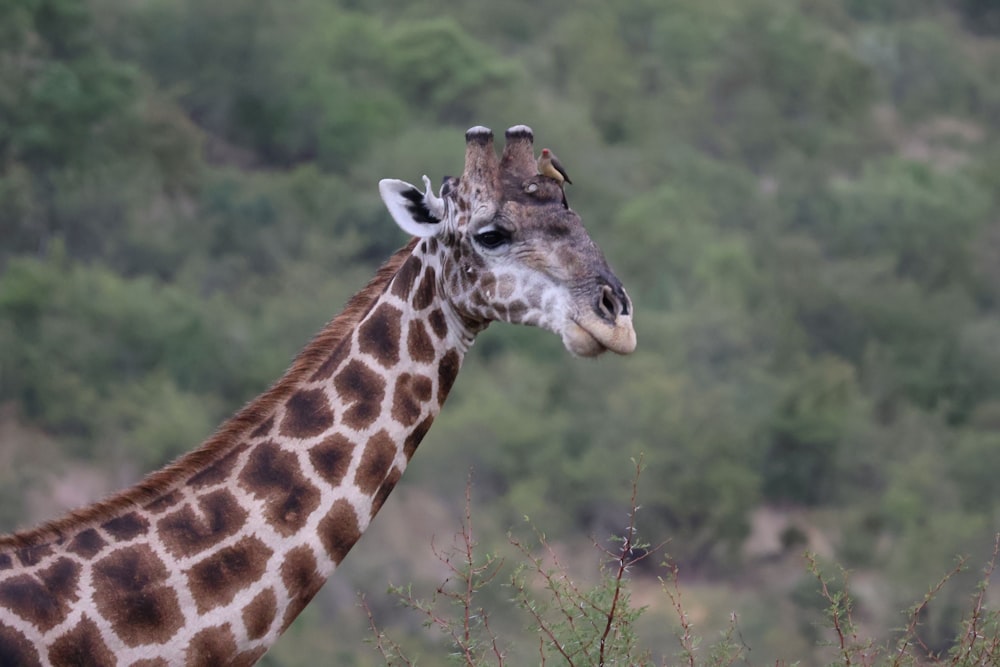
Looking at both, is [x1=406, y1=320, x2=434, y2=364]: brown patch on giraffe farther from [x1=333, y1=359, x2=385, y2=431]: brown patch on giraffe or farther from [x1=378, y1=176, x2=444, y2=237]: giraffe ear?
[x1=378, y1=176, x2=444, y2=237]: giraffe ear

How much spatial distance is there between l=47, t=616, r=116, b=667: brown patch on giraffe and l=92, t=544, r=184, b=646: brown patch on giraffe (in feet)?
0.21

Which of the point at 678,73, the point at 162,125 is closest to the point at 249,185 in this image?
the point at 162,125

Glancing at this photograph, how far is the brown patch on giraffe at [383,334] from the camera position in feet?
23.1

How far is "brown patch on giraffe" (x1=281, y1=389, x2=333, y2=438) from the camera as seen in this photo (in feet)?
22.4

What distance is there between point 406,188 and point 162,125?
58.1 m

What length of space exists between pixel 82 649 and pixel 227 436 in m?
0.94

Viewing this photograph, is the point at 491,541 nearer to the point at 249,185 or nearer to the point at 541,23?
the point at 249,185

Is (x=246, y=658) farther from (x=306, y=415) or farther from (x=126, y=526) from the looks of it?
(x=306, y=415)

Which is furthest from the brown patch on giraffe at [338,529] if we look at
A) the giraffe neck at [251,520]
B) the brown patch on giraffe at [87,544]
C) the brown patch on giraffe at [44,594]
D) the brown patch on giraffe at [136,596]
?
the brown patch on giraffe at [44,594]

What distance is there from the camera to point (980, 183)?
78.4 m

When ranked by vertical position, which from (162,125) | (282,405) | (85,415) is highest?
(162,125)

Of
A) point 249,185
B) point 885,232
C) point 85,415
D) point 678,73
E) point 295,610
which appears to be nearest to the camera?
point 295,610

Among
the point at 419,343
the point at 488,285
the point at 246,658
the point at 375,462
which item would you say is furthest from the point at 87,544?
the point at 488,285

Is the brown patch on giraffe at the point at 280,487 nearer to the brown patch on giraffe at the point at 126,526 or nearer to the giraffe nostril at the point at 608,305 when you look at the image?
the brown patch on giraffe at the point at 126,526
